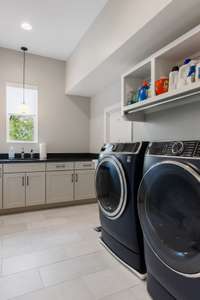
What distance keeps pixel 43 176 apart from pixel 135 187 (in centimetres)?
217

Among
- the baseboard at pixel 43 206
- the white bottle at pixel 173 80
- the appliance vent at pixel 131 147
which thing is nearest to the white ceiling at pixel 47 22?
the white bottle at pixel 173 80

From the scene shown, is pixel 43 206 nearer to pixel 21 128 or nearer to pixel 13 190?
pixel 13 190

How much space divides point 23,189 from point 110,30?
104 inches

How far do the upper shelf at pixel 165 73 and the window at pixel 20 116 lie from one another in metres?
2.20

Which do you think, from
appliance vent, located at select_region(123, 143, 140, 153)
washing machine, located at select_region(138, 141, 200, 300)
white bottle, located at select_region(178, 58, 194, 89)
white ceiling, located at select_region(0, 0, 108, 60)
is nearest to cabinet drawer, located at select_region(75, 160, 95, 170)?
appliance vent, located at select_region(123, 143, 140, 153)

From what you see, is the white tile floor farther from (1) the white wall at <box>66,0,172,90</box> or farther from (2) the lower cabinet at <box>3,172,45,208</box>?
(1) the white wall at <box>66,0,172,90</box>

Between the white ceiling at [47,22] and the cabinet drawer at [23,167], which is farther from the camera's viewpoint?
the cabinet drawer at [23,167]

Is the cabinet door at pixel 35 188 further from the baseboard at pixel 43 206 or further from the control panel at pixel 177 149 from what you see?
the control panel at pixel 177 149

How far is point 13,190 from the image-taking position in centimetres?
317

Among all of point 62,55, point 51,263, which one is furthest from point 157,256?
point 62,55

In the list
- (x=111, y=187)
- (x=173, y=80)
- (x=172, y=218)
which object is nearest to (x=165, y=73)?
(x=173, y=80)

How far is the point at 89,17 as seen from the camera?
2.69 metres

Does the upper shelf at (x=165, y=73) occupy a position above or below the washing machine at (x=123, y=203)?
above

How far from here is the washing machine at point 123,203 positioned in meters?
1.60
